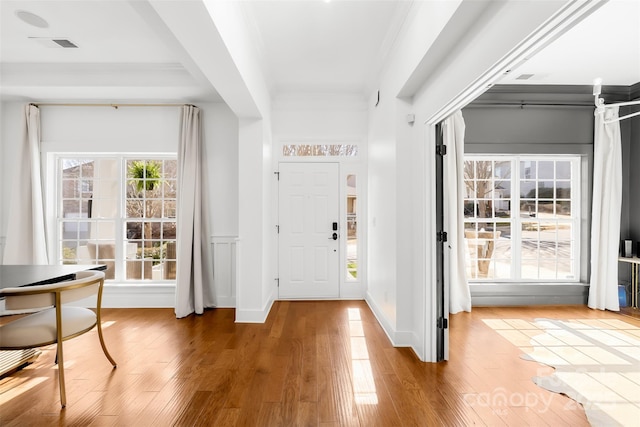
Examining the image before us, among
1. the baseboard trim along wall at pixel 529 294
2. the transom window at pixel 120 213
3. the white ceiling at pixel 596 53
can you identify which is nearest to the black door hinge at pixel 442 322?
the baseboard trim along wall at pixel 529 294

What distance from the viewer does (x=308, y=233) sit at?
4543mm

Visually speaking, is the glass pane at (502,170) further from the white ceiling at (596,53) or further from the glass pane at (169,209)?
the glass pane at (169,209)

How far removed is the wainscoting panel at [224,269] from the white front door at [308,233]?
0.69m

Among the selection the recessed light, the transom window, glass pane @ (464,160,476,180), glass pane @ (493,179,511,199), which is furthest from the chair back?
glass pane @ (493,179,511,199)

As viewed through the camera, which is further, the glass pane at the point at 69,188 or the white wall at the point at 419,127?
the glass pane at the point at 69,188

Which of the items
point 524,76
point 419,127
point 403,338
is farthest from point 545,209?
point 403,338

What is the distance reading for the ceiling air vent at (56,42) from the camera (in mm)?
3024

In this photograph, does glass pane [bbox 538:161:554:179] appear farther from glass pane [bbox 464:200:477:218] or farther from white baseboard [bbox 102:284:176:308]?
white baseboard [bbox 102:284:176:308]

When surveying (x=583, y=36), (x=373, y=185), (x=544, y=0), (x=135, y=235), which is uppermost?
(x=583, y=36)

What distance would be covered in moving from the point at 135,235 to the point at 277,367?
3049 millimetres

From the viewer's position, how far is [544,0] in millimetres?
1296

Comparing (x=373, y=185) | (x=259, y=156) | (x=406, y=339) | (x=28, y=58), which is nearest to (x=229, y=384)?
(x=406, y=339)

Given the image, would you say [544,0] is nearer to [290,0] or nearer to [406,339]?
[290,0]

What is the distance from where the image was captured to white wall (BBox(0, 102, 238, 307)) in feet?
13.8
